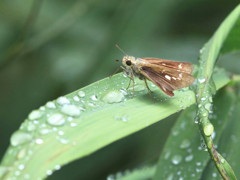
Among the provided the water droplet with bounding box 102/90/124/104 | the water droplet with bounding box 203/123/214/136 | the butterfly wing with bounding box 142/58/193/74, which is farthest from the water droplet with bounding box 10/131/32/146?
the butterfly wing with bounding box 142/58/193/74

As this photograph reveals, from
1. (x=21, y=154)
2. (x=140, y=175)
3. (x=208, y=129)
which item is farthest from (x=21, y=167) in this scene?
(x=140, y=175)

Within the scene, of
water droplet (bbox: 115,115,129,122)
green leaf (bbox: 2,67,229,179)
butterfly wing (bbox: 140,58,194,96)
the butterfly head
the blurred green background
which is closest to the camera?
green leaf (bbox: 2,67,229,179)

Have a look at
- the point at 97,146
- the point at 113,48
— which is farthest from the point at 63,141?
the point at 113,48

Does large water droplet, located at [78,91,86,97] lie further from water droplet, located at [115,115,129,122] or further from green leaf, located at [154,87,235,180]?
green leaf, located at [154,87,235,180]

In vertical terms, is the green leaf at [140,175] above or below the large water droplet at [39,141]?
above

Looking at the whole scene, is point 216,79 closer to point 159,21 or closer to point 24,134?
point 24,134

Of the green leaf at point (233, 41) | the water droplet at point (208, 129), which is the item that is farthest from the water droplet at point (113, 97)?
the green leaf at point (233, 41)

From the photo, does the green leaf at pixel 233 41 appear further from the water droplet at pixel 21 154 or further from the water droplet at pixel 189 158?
the water droplet at pixel 21 154
